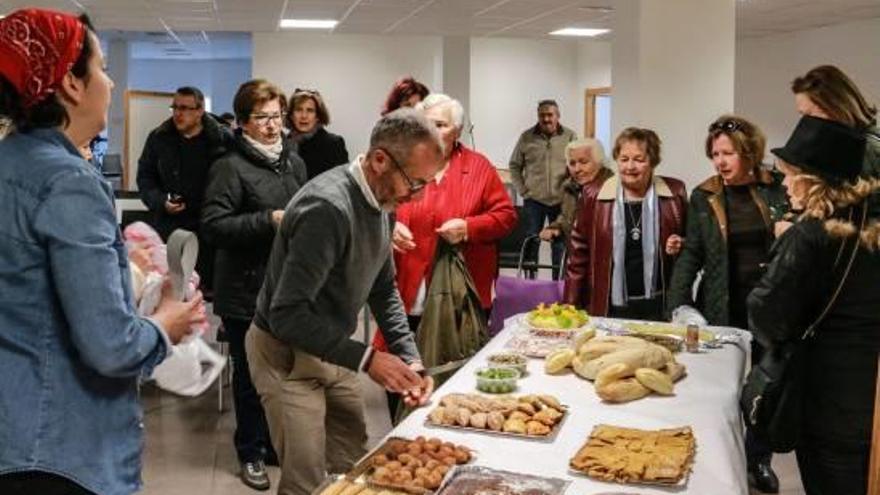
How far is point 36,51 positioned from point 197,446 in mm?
2965

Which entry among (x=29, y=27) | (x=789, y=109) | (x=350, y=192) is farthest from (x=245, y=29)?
(x=29, y=27)

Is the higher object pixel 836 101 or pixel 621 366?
pixel 836 101

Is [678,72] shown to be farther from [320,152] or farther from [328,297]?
[328,297]

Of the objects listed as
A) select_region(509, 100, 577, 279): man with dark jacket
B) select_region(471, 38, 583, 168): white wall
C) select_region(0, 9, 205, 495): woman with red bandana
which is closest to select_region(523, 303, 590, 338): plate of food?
select_region(0, 9, 205, 495): woman with red bandana

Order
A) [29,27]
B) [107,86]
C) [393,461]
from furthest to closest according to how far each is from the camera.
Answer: [393,461] → [107,86] → [29,27]

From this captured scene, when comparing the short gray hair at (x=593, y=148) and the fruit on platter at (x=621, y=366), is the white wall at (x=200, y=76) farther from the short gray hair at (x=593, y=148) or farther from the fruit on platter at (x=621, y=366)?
the fruit on platter at (x=621, y=366)

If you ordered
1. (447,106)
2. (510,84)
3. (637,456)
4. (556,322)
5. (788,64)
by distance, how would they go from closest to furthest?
(637,456) < (556,322) < (447,106) < (788,64) < (510,84)

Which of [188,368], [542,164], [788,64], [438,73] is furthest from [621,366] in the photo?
[438,73]

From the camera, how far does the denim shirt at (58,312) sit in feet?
4.15

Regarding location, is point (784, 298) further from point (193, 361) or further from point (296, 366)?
point (193, 361)

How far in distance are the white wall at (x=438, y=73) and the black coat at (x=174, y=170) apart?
237 inches

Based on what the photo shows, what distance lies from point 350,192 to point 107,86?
747 mm

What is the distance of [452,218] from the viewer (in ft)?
10.8

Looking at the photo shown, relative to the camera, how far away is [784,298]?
2.16 meters
